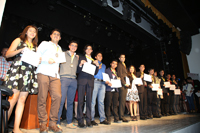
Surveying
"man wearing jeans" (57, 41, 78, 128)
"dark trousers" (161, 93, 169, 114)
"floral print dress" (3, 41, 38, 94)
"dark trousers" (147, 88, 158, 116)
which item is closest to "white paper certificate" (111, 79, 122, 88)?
"man wearing jeans" (57, 41, 78, 128)

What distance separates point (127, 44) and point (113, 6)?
3.57m

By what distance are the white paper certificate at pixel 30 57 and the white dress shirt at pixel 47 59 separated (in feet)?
0.36

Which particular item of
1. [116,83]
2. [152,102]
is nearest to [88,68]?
[116,83]

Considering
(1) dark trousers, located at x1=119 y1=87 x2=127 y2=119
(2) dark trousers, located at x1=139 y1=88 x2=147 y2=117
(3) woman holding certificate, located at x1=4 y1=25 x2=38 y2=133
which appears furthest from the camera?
(2) dark trousers, located at x1=139 y1=88 x2=147 y2=117

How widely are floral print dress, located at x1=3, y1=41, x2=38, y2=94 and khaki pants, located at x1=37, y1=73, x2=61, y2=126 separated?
96 millimetres

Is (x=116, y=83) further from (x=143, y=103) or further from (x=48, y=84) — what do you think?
(x=48, y=84)

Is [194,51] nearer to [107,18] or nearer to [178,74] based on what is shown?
[178,74]

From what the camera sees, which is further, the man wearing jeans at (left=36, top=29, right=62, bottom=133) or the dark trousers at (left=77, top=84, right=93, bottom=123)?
the dark trousers at (left=77, top=84, right=93, bottom=123)

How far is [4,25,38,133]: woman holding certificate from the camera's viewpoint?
1.72m

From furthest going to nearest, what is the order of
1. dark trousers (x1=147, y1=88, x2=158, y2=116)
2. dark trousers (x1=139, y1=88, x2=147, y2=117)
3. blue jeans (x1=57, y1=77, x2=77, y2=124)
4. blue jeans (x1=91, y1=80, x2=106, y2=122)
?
dark trousers (x1=147, y1=88, x2=158, y2=116)
dark trousers (x1=139, y1=88, x2=147, y2=117)
blue jeans (x1=91, y1=80, x2=106, y2=122)
blue jeans (x1=57, y1=77, x2=77, y2=124)

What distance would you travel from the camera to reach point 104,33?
682cm

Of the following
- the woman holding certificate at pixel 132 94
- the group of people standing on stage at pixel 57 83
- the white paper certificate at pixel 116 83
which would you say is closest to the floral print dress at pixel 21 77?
the group of people standing on stage at pixel 57 83

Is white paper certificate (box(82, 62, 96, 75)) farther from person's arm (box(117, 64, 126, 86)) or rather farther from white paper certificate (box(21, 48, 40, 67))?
person's arm (box(117, 64, 126, 86))

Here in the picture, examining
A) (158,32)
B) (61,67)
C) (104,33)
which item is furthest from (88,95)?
(158,32)
